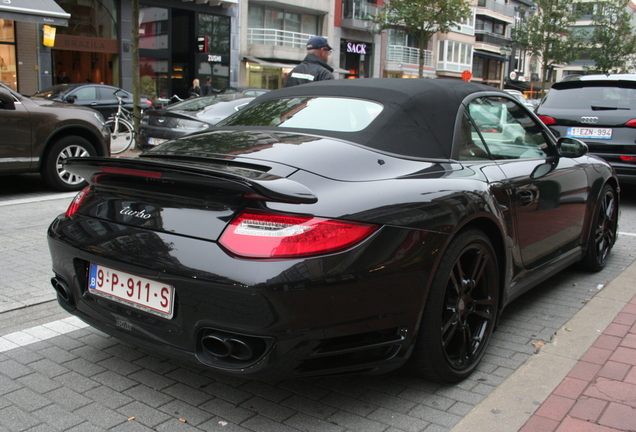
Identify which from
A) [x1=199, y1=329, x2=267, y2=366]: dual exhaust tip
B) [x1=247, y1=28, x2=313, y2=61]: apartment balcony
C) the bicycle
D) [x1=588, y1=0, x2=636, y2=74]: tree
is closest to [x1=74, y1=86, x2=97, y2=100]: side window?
the bicycle

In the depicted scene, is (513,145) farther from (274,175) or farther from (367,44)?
(367,44)

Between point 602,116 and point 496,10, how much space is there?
203ft

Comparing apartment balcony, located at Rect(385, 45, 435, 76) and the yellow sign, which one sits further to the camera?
apartment balcony, located at Rect(385, 45, 435, 76)

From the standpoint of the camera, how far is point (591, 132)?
8094 mm

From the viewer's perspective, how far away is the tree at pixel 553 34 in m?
44.9

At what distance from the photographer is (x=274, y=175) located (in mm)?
2490

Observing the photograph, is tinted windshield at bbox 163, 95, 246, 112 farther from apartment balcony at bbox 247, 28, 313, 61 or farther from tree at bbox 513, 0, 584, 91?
tree at bbox 513, 0, 584, 91

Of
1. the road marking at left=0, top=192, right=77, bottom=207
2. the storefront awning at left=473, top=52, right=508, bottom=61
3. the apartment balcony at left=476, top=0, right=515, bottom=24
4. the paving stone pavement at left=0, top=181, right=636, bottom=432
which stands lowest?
the paving stone pavement at left=0, top=181, right=636, bottom=432

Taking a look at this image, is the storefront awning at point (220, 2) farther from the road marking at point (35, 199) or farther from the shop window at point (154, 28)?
the road marking at point (35, 199)

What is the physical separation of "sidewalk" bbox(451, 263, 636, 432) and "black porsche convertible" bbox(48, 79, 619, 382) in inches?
11.0

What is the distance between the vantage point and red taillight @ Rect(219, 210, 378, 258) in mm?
2314

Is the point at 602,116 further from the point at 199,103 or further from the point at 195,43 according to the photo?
the point at 195,43

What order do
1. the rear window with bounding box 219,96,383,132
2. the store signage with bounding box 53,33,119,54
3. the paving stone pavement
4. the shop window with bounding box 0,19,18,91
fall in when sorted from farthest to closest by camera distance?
the store signage with bounding box 53,33,119,54 → the shop window with bounding box 0,19,18,91 → the rear window with bounding box 219,96,383,132 → the paving stone pavement

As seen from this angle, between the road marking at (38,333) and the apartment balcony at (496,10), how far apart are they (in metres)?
64.5
